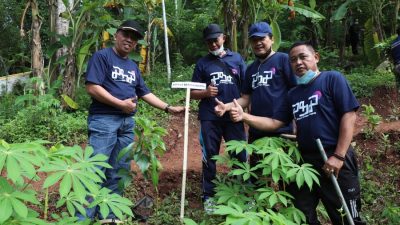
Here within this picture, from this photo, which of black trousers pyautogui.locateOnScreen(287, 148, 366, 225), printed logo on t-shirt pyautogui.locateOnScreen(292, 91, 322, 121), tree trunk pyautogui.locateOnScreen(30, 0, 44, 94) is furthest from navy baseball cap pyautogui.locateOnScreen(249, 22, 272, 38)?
tree trunk pyautogui.locateOnScreen(30, 0, 44, 94)

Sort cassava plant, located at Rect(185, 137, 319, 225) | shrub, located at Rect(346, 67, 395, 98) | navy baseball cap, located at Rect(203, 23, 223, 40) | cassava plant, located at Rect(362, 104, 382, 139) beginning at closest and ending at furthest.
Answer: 1. cassava plant, located at Rect(185, 137, 319, 225)
2. navy baseball cap, located at Rect(203, 23, 223, 40)
3. cassava plant, located at Rect(362, 104, 382, 139)
4. shrub, located at Rect(346, 67, 395, 98)

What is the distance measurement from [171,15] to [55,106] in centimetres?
743

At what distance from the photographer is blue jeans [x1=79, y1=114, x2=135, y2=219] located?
351 centimetres

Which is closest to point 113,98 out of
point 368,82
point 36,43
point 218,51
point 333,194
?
point 218,51

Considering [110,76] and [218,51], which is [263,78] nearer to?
[218,51]

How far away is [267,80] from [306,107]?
619 millimetres

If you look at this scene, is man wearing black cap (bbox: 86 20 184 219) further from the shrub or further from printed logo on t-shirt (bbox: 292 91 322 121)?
the shrub

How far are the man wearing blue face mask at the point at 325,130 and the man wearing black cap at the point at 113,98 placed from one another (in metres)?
1.46

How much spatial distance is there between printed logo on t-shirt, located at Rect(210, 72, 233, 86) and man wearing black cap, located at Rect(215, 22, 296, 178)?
397 mm

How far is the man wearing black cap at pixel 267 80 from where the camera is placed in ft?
11.0

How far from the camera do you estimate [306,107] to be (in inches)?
112

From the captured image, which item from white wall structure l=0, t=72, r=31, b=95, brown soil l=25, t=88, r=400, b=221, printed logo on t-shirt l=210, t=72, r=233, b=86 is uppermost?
printed logo on t-shirt l=210, t=72, r=233, b=86

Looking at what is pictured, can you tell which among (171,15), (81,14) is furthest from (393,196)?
(171,15)

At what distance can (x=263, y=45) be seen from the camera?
11.2 feet
